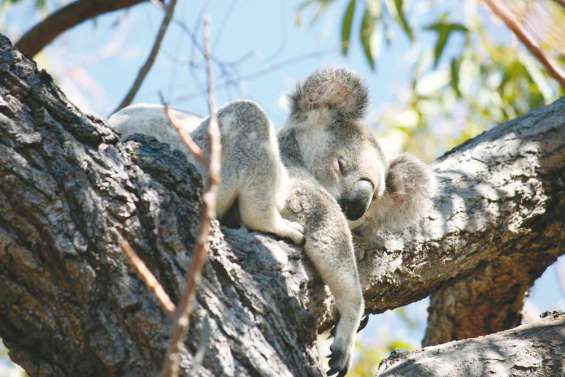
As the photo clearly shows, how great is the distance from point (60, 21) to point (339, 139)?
1702 mm

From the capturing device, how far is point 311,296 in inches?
121

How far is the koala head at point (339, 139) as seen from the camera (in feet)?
11.9

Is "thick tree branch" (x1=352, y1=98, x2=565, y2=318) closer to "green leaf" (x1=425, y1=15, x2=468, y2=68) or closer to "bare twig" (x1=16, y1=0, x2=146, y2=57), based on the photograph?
"green leaf" (x1=425, y1=15, x2=468, y2=68)

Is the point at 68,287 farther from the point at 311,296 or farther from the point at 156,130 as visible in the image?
the point at 156,130

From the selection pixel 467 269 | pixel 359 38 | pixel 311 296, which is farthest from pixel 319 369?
pixel 359 38

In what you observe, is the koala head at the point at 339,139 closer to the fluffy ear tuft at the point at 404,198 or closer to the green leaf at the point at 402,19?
the fluffy ear tuft at the point at 404,198

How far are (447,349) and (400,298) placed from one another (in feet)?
2.07

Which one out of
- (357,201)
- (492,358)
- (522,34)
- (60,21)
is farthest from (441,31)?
(522,34)

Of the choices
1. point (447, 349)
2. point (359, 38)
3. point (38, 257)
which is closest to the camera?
point (38, 257)

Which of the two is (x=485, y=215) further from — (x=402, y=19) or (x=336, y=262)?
(x=402, y=19)

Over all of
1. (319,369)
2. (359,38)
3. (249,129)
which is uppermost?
(359,38)

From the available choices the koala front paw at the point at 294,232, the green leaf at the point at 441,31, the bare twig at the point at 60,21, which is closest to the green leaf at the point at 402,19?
the green leaf at the point at 441,31

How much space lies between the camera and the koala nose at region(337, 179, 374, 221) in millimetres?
3488

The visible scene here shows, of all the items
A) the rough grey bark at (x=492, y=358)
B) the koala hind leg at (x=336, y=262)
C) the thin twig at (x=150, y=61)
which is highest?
the thin twig at (x=150, y=61)
